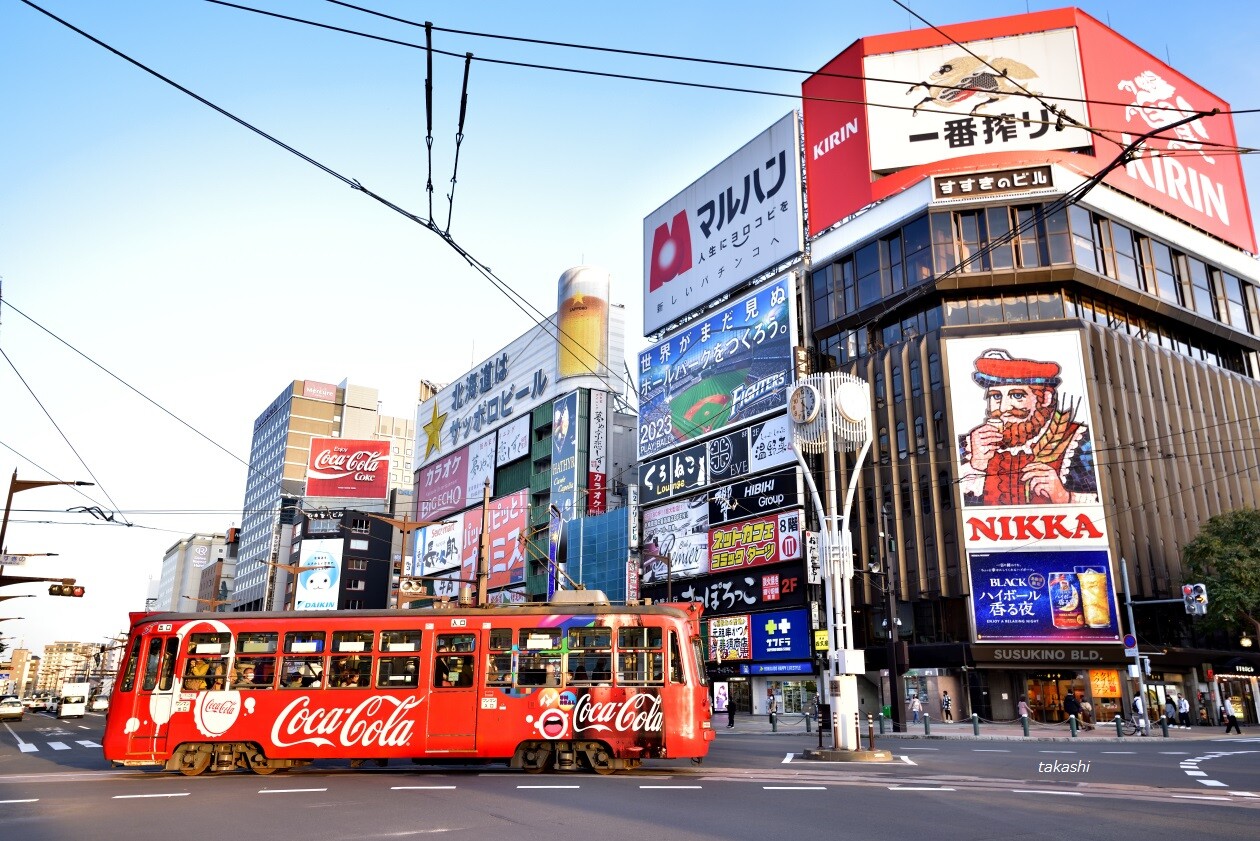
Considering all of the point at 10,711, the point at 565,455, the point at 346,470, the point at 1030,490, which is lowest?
the point at 10,711

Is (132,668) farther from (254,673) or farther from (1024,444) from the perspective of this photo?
(1024,444)

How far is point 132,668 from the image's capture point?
59.5 feet

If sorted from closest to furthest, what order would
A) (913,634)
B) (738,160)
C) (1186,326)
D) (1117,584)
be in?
(1117,584), (913,634), (1186,326), (738,160)

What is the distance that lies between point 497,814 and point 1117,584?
41733 mm

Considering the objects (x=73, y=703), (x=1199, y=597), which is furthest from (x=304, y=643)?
(x=73, y=703)

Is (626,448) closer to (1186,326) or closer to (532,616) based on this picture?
(1186,326)

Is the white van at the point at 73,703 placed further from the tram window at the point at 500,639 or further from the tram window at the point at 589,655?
the tram window at the point at 589,655

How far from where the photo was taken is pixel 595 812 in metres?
11.9

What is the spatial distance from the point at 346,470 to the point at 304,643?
4114 inches

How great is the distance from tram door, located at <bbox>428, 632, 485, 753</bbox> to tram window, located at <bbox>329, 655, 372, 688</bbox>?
1.33 m

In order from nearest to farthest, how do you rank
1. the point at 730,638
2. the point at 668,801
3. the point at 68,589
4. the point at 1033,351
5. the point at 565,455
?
the point at 668,801 → the point at 68,589 → the point at 1033,351 → the point at 730,638 → the point at 565,455

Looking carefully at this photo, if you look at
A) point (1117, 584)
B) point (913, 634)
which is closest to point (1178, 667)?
point (1117, 584)

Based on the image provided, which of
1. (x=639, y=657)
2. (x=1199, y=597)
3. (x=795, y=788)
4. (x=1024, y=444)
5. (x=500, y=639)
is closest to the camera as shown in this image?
(x=795, y=788)

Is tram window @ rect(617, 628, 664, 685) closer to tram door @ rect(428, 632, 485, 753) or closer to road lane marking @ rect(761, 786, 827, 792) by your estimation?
tram door @ rect(428, 632, 485, 753)
